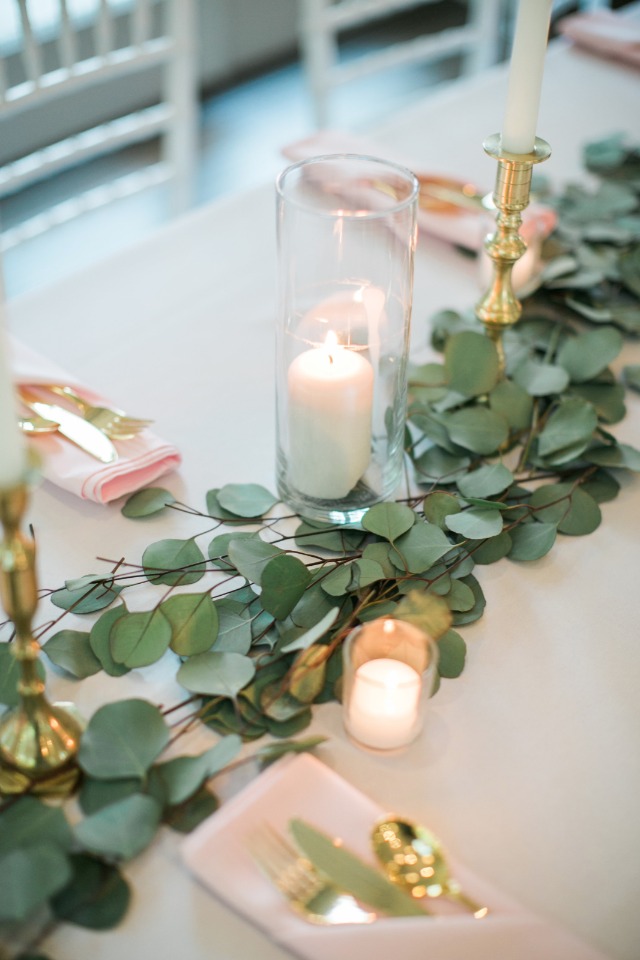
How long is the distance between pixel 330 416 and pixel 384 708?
Result: 0.24 m

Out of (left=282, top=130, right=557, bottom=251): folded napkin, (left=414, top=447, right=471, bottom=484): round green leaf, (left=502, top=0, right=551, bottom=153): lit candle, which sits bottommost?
(left=414, top=447, right=471, bottom=484): round green leaf

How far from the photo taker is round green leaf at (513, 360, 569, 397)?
0.94 metres

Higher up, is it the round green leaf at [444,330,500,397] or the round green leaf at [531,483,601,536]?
the round green leaf at [444,330,500,397]

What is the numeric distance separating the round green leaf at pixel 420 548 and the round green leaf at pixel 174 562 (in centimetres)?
15

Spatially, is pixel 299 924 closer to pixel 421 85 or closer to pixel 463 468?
pixel 463 468

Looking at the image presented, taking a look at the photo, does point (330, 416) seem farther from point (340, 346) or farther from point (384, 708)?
point (384, 708)

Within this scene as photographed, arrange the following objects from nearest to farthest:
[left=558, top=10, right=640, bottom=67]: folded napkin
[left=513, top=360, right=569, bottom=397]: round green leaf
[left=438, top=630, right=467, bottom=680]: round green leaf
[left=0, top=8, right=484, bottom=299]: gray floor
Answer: [left=438, top=630, right=467, bottom=680]: round green leaf
[left=513, top=360, right=569, bottom=397]: round green leaf
[left=558, top=10, right=640, bottom=67]: folded napkin
[left=0, top=8, right=484, bottom=299]: gray floor

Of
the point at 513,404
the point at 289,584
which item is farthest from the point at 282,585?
the point at 513,404

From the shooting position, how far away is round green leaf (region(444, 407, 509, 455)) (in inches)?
34.1

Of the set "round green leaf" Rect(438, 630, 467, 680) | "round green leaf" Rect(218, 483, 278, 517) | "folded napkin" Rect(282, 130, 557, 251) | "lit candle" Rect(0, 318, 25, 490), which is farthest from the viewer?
"folded napkin" Rect(282, 130, 557, 251)

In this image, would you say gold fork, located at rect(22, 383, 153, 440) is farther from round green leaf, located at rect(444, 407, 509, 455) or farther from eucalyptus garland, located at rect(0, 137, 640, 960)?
round green leaf, located at rect(444, 407, 509, 455)

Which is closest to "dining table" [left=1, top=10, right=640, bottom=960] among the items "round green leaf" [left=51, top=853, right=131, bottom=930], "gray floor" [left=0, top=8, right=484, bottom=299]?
"round green leaf" [left=51, top=853, right=131, bottom=930]

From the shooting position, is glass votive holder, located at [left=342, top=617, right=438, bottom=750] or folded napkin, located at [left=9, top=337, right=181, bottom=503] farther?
folded napkin, located at [left=9, top=337, right=181, bottom=503]

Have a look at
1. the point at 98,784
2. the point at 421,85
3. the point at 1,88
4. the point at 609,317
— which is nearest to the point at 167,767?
the point at 98,784
